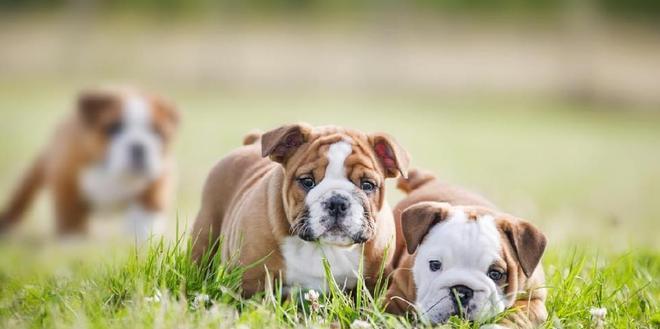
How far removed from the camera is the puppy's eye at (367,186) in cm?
473

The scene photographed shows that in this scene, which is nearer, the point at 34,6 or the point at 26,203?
the point at 26,203

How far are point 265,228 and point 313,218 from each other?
367mm

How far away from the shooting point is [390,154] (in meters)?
4.93

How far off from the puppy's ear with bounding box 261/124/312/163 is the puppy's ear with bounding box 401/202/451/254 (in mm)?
668

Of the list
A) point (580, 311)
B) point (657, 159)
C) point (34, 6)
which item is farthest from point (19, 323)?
point (34, 6)

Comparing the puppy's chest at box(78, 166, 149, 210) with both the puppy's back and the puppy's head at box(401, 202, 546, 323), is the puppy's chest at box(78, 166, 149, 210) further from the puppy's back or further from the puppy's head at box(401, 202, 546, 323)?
the puppy's head at box(401, 202, 546, 323)

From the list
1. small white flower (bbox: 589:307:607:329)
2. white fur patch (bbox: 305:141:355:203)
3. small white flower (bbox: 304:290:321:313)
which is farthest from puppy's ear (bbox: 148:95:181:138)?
small white flower (bbox: 589:307:607:329)

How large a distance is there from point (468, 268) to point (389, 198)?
548cm

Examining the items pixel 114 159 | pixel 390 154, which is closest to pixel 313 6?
pixel 114 159

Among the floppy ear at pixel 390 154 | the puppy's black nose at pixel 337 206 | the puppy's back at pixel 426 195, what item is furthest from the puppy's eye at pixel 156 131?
the puppy's black nose at pixel 337 206

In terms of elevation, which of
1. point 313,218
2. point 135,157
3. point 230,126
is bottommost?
point 230,126

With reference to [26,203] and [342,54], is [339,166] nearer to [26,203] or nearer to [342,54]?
[26,203]

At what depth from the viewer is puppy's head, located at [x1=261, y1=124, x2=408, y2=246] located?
4570 millimetres

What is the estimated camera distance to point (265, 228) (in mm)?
4848
